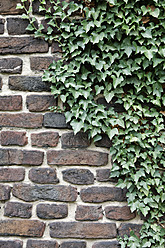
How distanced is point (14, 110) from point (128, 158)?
781 millimetres

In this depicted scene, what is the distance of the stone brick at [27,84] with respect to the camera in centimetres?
142

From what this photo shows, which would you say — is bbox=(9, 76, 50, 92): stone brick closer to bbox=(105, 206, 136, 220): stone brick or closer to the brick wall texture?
the brick wall texture

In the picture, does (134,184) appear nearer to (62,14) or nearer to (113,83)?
(113,83)

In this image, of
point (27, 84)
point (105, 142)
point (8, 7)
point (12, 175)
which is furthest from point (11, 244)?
point (8, 7)

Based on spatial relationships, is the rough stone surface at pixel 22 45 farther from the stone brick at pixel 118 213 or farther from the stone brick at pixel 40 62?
the stone brick at pixel 118 213

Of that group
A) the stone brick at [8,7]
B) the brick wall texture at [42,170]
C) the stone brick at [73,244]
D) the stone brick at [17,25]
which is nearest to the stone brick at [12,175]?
the brick wall texture at [42,170]

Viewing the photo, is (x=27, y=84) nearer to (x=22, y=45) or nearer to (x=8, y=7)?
(x=22, y=45)

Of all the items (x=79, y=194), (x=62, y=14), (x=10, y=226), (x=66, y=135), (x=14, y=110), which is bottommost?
(x=10, y=226)

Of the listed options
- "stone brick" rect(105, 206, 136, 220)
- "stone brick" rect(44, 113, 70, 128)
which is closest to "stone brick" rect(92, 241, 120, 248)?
"stone brick" rect(105, 206, 136, 220)

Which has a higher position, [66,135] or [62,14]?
[62,14]

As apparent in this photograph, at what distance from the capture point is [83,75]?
138cm

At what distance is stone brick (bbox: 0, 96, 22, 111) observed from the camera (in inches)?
56.4

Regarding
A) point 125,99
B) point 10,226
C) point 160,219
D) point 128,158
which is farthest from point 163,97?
point 10,226

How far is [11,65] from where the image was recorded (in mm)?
1436
